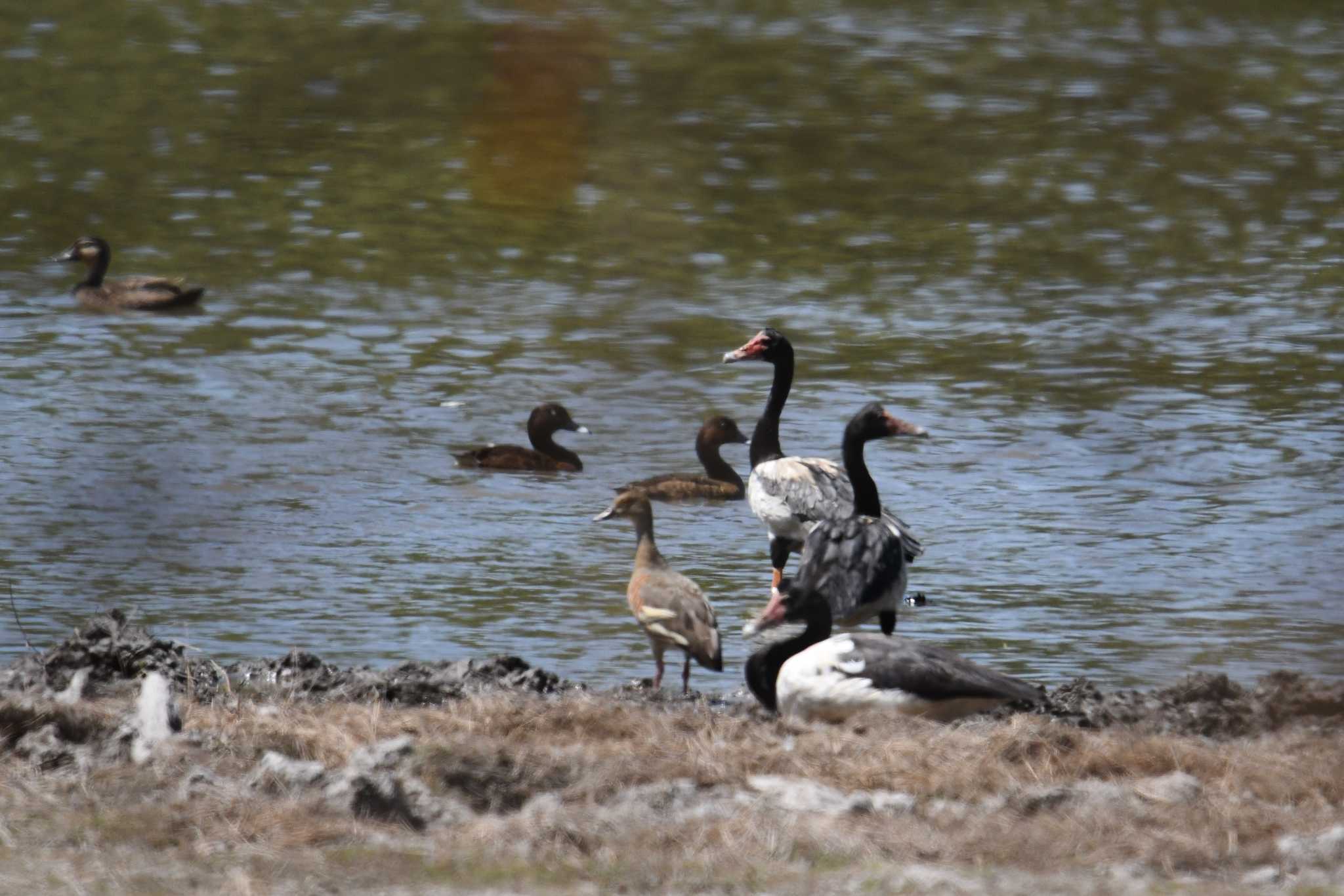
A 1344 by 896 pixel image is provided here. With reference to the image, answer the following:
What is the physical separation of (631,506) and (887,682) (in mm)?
2555

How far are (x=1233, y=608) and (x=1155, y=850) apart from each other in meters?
4.25

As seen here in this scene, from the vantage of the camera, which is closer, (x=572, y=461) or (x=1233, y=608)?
(x=1233, y=608)

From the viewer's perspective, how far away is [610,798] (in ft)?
21.2

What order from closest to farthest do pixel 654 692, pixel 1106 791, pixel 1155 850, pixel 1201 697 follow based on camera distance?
pixel 1155 850 < pixel 1106 791 < pixel 1201 697 < pixel 654 692

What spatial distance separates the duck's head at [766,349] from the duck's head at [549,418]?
3.57ft

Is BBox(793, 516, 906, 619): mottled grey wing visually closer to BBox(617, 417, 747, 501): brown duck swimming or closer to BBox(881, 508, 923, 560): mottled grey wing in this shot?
BBox(881, 508, 923, 560): mottled grey wing

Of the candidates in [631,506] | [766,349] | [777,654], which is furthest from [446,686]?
[766,349]

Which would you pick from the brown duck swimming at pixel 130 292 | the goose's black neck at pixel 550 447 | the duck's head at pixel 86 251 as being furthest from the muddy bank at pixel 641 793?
the duck's head at pixel 86 251

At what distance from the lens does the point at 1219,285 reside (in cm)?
1762

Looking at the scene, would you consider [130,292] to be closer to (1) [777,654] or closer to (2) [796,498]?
(2) [796,498]

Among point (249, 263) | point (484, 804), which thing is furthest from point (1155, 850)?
point (249, 263)

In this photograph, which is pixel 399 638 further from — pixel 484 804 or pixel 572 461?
pixel 572 461

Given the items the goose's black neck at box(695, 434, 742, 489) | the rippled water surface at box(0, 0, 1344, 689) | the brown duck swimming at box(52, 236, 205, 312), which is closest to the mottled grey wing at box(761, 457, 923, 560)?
the rippled water surface at box(0, 0, 1344, 689)

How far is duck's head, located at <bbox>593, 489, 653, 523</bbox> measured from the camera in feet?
32.8
